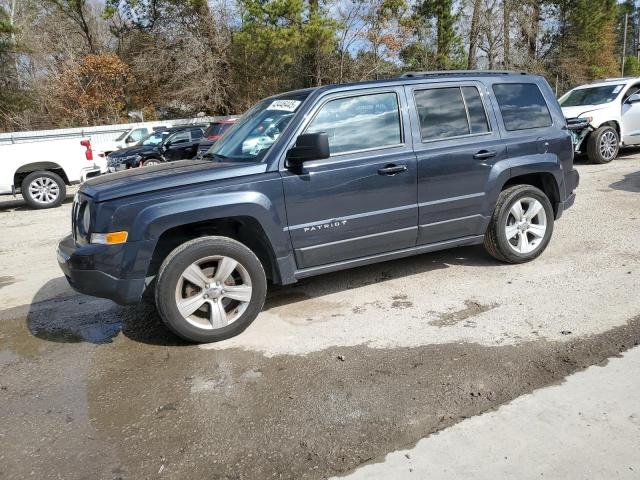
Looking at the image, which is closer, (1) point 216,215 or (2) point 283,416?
(2) point 283,416

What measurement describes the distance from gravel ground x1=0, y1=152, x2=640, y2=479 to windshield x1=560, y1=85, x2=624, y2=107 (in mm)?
7665

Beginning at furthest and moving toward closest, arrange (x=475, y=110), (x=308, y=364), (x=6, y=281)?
(x=6, y=281) → (x=475, y=110) → (x=308, y=364)

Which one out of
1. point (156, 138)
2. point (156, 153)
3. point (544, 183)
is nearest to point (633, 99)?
point (544, 183)

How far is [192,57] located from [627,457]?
29347mm

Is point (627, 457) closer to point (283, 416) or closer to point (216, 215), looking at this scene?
point (283, 416)

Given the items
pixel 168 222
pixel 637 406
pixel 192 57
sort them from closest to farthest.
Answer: pixel 637 406
pixel 168 222
pixel 192 57

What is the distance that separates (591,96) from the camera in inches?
491

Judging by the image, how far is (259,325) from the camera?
14.3 ft

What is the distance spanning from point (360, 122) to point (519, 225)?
77.6 inches

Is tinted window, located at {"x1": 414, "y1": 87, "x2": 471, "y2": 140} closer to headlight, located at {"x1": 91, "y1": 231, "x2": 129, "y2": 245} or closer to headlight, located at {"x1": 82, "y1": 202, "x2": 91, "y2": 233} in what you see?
headlight, located at {"x1": 91, "y1": 231, "x2": 129, "y2": 245}

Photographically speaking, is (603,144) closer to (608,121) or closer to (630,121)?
(608,121)

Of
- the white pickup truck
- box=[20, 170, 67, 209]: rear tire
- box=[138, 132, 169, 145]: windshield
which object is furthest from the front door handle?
box=[138, 132, 169, 145]: windshield

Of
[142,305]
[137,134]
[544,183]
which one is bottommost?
[142,305]

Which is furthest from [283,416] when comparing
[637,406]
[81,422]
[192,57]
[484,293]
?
[192,57]
